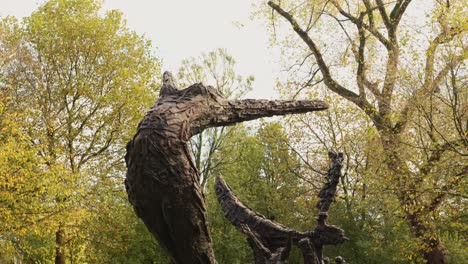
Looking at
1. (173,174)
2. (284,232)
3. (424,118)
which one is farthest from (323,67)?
(173,174)

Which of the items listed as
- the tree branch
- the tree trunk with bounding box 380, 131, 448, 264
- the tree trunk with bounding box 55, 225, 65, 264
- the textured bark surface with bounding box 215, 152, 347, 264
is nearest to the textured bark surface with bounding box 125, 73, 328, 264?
the textured bark surface with bounding box 215, 152, 347, 264

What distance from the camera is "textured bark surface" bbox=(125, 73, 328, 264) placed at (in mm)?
3744

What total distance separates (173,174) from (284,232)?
233 cm

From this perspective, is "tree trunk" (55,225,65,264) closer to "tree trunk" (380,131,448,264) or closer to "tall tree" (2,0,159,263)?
"tall tree" (2,0,159,263)

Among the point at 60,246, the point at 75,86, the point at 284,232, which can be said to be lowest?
the point at 284,232

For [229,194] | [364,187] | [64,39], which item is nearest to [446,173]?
[364,187]

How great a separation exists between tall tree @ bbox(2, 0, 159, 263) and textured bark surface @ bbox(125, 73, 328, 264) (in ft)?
49.7

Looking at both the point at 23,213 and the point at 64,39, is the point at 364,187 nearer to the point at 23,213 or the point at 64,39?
the point at 23,213

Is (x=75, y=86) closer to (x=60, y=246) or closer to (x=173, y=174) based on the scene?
(x=60, y=246)

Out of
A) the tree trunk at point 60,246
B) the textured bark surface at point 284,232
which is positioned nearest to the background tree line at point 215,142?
the tree trunk at point 60,246

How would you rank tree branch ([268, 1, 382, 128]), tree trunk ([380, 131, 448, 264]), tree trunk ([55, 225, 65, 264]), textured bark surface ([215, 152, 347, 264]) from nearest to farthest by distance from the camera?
textured bark surface ([215, 152, 347, 264]) < tree trunk ([380, 131, 448, 264]) < tree trunk ([55, 225, 65, 264]) < tree branch ([268, 1, 382, 128])

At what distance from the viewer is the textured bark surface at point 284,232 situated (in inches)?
211

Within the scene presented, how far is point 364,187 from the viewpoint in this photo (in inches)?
718

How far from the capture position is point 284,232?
5.71 metres
